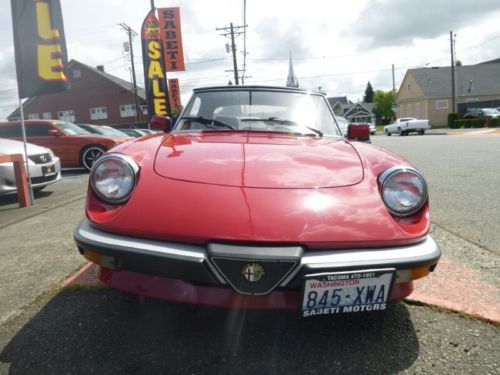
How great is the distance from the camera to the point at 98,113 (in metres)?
41.6

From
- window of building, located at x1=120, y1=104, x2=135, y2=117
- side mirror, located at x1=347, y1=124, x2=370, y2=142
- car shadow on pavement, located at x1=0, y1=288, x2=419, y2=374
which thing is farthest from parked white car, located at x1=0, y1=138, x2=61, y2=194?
window of building, located at x1=120, y1=104, x2=135, y2=117

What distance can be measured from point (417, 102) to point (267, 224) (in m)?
54.4

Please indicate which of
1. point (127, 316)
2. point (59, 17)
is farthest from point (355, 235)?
point (59, 17)

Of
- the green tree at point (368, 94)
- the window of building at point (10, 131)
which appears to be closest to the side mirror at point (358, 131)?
the window of building at point (10, 131)

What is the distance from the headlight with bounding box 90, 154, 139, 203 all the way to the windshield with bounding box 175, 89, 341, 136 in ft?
3.06

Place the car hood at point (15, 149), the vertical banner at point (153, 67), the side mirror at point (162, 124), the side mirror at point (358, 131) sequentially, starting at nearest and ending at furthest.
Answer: the side mirror at point (358, 131)
the side mirror at point (162, 124)
the car hood at point (15, 149)
the vertical banner at point (153, 67)

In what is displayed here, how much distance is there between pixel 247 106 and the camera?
9.62 feet

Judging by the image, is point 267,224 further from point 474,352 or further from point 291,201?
point 474,352

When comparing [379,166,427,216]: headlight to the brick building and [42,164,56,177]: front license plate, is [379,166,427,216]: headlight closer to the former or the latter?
[42,164,56,177]: front license plate

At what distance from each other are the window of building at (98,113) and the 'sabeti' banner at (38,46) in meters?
38.3

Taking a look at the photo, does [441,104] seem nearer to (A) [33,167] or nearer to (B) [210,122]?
(A) [33,167]

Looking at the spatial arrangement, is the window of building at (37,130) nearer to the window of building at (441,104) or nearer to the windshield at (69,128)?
the windshield at (69,128)

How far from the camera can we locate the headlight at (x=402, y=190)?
175 centimetres

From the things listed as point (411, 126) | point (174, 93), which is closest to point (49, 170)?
point (174, 93)
